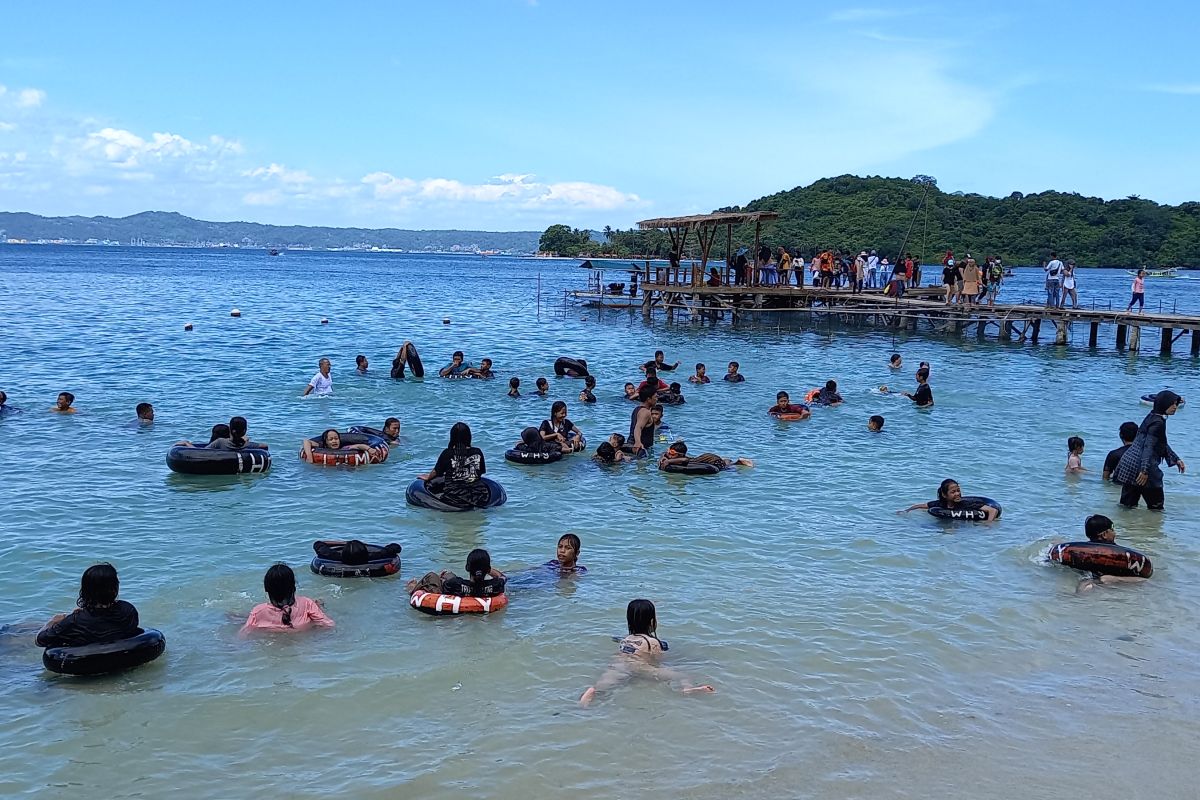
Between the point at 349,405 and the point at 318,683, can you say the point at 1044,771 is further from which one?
the point at 349,405

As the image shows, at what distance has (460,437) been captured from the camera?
13516mm

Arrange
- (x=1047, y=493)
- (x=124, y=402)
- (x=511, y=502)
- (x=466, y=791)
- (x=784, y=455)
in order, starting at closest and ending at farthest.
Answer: (x=466, y=791) < (x=511, y=502) < (x=1047, y=493) < (x=784, y=455) < (x=124, y=402)

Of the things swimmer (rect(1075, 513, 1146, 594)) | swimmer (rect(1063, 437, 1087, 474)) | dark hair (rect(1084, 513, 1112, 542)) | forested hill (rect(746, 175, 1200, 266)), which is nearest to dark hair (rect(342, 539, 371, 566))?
swimmer (rect(1075, 513, 1146, 594))

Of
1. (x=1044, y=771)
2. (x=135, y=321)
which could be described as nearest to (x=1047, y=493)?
(x=1044, y=771)

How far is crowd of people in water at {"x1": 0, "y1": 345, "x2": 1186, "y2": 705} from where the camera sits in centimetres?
862

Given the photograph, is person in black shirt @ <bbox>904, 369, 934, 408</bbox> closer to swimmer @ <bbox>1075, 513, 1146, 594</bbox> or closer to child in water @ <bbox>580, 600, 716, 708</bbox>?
swimmer @ <bbox>1075, 513, 1146, 594</bbox>

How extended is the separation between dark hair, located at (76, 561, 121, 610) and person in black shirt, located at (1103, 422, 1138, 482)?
12655mm

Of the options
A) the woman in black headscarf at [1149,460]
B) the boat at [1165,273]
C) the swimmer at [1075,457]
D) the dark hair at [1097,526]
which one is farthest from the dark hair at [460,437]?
the boat at [1165,273]

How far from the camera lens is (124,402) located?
74.8 ft

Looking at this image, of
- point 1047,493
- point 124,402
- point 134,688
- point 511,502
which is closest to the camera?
point 134,688

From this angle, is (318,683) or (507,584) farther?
(507,584)

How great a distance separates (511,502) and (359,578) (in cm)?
389

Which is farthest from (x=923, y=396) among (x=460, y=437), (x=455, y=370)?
(x=460, y=437)

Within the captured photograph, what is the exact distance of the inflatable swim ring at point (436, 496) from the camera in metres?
14.0
